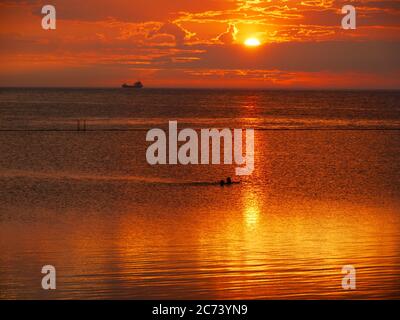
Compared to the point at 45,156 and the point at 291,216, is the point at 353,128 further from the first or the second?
the point at 291,216

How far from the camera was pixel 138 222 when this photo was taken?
27266mm

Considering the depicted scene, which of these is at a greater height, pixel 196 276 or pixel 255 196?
pixel 255 196

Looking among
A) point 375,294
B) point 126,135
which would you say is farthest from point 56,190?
point 126,135

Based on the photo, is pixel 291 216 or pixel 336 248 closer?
pixel 336 248

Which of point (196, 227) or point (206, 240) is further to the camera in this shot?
point (196, 227)

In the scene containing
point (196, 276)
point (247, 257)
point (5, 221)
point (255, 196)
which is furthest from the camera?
point (255, 196)

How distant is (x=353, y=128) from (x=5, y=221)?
70.7 meters
